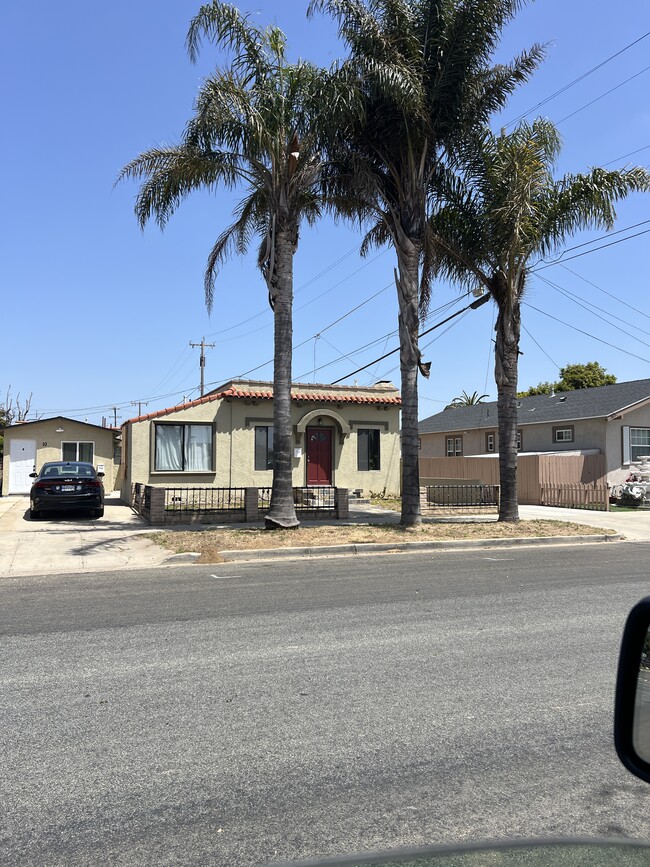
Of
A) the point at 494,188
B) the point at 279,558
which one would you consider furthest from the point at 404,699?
the point at 494,188

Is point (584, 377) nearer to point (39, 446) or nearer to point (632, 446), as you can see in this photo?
point (632, 446)

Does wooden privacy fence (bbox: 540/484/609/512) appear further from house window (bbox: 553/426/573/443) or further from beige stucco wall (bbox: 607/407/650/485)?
house window (bbox: 553/426/573/443)

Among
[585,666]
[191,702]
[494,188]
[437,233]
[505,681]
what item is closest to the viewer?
[191,702]

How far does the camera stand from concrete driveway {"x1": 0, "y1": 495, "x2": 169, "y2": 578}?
1202 cm

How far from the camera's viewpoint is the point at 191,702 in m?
4.92

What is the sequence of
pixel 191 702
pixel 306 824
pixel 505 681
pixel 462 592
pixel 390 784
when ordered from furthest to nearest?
Answer: 1. pixel 462 592
2. pixel 505 681
3. pixel 191 702
4. pixel 390 784
5. pixel 306 824

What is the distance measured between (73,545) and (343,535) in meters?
5.63

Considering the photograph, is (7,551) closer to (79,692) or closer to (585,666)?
(79,692)

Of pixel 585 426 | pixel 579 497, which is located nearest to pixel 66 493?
pixel 579 497

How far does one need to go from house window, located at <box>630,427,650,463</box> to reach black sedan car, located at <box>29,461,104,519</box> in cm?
2094

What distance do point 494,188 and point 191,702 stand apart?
51.0 feet

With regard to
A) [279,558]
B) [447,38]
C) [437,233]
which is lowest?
[279,558]

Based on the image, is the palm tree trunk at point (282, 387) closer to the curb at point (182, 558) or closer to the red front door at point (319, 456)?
the curb at point (182, 558)

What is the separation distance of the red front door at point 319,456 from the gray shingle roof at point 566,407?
1088 cm
